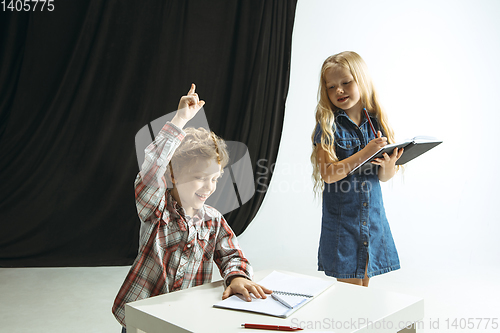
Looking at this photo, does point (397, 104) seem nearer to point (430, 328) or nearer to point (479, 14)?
point (479, 14)

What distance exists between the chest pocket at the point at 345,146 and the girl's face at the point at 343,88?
10cm

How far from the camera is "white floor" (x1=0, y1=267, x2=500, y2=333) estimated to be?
1.69 metres

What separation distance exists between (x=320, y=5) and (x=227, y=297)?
2.74 m

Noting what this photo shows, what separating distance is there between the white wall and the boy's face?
6.86 ft

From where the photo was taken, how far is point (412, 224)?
9.81 ft

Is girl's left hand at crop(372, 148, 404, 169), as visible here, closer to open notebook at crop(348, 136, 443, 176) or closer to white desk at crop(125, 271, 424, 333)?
open notebook at crop(348, 136, 443, 176)

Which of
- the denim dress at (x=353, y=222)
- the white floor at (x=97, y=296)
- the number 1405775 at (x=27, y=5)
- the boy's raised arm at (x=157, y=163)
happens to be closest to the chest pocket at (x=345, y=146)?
the denim dress at (x=353, y=222)

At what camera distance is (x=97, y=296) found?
205 centimetres

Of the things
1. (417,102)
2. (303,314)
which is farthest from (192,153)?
(417,102)

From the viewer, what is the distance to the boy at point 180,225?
0.84 m

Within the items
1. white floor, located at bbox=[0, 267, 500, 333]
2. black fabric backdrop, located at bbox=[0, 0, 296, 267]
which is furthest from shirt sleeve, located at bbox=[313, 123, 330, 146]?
black fabric backdrop, located at bbox=[0, 0, 296, 267]

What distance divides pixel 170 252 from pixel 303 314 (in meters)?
0.36

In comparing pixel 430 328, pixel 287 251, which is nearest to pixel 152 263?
pixel 430 328

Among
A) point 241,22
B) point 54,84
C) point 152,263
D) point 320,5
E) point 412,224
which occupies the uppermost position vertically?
point 320,5
